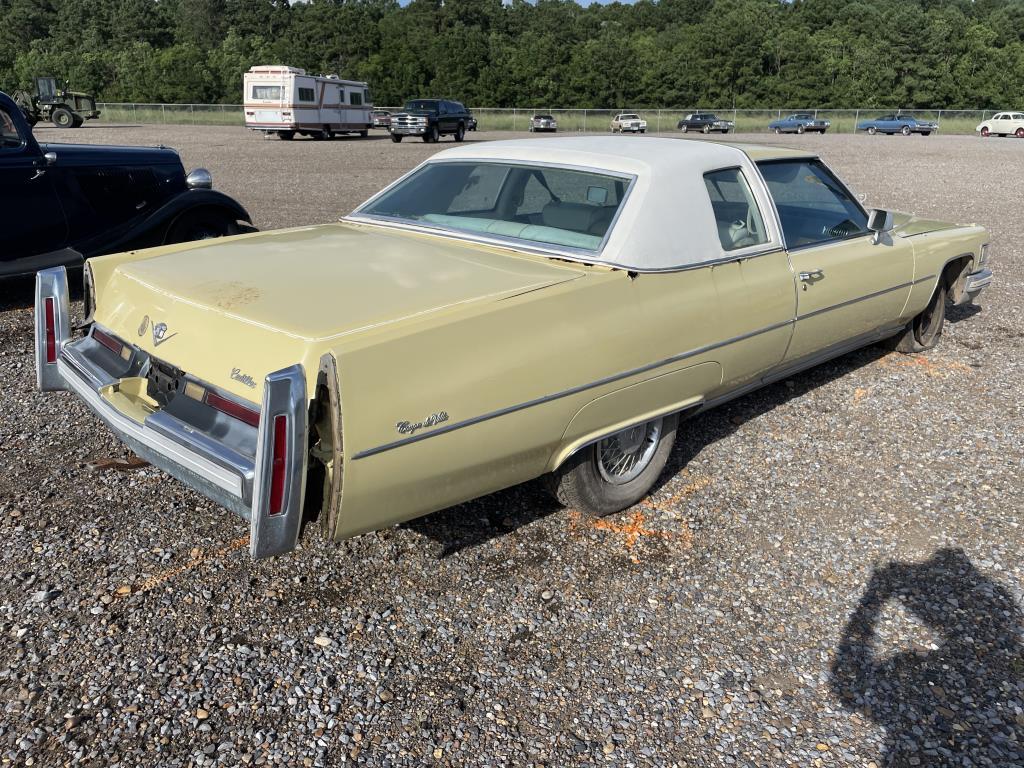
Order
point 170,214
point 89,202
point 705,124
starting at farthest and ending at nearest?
point 705,124, point 170,214, point 89,202

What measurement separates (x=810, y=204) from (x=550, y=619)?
9.55ft

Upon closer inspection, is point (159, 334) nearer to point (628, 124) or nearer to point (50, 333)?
point (50, 333)

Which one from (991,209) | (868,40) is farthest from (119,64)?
(991,209)

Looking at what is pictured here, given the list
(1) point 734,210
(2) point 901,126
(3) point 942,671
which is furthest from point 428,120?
(3) point 942,671

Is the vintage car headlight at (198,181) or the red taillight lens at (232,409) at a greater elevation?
the red taillight lens at (232,409)

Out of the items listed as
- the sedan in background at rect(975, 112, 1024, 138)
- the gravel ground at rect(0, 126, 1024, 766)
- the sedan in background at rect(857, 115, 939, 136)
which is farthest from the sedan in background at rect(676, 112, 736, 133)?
the gravel ground at rect(0, 126, 1024, 766)

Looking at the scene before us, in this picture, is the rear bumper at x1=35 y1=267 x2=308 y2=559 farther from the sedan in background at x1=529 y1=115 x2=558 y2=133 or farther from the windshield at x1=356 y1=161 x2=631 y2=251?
the sedan in background at x1=529 y1=115 x2=558 y2=133

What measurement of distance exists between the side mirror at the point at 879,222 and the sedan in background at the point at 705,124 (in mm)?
42858

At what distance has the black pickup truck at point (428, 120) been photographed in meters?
30.2

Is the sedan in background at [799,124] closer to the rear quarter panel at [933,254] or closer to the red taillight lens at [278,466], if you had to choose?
the rear quarter panel at [933,254]

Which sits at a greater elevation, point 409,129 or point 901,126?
point 901,126

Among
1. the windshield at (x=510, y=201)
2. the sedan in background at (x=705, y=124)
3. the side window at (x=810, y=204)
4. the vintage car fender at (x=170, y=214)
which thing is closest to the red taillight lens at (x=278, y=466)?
the windshield at (x=510, y=201)

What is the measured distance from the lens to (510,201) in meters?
4.09

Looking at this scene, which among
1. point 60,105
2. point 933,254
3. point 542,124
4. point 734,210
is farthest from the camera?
point 542,124
